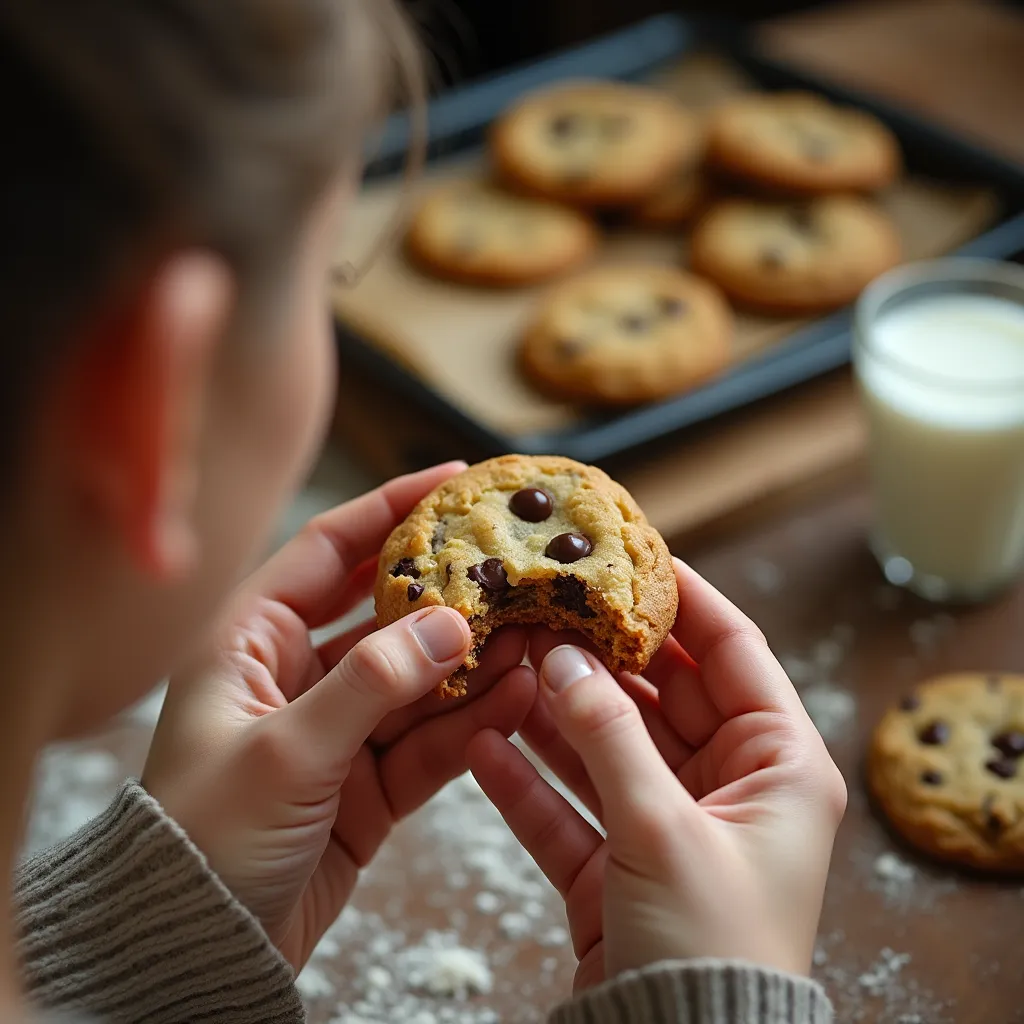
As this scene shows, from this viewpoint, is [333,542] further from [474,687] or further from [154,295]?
[154,295]

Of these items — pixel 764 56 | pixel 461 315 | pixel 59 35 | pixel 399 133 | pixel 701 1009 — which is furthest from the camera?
pixel 764 56

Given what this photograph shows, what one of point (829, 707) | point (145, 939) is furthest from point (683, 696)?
point (145, 939)

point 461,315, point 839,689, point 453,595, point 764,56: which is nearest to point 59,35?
point 453,595

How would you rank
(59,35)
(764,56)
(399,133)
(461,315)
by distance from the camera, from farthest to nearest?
(764,56)
(399,133)
(461,315)
(59,35)

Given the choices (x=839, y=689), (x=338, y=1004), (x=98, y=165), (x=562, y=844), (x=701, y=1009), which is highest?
(x=98, y=165)

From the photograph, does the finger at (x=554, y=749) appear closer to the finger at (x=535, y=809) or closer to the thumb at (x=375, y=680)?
the finger at (x=535, y=809)

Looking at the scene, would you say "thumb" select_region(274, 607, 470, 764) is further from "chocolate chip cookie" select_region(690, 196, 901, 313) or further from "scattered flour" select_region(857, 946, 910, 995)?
"chocolate chip cookie" select_region(690, 196, 901, 313)

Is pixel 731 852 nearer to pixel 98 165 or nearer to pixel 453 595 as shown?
pixel 453 595
